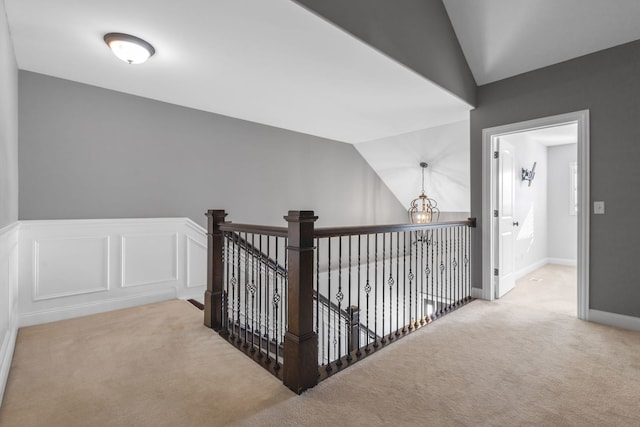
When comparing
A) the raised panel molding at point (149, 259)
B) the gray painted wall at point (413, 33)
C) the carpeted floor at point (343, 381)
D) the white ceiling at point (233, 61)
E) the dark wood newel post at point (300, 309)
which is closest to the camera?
A: the carpeted floor at point (343, 381)

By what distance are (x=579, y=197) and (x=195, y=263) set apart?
4.10 m

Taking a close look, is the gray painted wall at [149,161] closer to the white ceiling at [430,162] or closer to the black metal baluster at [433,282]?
the white ceiling at [430,162]

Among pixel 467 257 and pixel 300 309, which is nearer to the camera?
pixel 300 309

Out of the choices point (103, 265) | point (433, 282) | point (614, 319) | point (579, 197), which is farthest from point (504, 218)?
point (103, 265)

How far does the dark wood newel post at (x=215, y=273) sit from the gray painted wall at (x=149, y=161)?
123 centimetres

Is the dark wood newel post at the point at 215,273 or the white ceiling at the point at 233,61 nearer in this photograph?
the white ceiling at the point at 233,61

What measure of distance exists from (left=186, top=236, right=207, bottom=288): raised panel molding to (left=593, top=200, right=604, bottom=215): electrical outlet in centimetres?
405

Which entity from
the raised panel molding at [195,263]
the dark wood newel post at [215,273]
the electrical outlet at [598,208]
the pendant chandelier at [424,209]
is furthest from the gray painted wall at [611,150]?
the raised panel molding at [195,263]

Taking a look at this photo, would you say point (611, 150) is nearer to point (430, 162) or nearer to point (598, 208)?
point (598, 208)

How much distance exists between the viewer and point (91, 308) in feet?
10.1

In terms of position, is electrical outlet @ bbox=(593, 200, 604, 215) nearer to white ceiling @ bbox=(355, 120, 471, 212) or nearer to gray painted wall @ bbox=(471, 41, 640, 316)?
gray painted wall @ bbox=(471, 41, 640, 316)

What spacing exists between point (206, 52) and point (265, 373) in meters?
2.36

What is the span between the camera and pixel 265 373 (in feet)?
6.49

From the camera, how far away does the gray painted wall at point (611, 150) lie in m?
2.66
